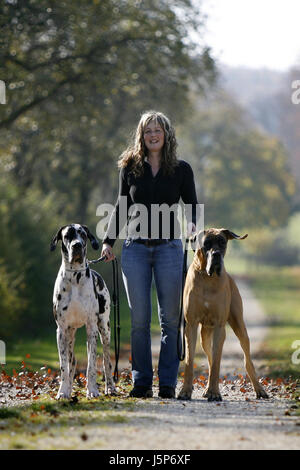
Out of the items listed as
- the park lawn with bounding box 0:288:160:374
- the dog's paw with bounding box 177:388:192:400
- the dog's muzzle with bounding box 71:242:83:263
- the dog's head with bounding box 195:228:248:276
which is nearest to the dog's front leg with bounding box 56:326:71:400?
the dog's muzzle with bounding box 71:242:83:263

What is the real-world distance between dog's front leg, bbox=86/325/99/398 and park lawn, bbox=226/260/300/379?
5963 mm

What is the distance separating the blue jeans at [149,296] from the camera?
29.2ft

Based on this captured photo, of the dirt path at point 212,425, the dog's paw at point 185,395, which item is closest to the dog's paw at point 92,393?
the dirt path at point 212,425

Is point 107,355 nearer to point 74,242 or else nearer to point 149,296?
point 149,296

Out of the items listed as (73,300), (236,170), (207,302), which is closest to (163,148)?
(207,302)

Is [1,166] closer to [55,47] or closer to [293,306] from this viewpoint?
[55,47]

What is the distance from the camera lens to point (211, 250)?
855cm

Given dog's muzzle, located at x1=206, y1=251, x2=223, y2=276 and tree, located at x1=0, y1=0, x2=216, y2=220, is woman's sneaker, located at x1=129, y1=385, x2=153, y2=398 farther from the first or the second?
tree, located at x1=0, y1=0, x2=216, y2=220

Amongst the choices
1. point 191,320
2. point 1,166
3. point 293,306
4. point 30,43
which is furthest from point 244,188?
point 191,320

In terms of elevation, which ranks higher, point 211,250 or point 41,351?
→ point 211,250

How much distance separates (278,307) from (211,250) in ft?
101

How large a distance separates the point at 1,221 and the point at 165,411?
14021mm

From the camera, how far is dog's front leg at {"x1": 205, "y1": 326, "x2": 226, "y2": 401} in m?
8.78
